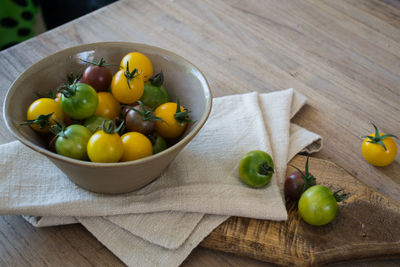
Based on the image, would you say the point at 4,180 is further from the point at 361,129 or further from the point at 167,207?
the point at 361,129

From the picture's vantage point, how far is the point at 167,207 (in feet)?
2.70

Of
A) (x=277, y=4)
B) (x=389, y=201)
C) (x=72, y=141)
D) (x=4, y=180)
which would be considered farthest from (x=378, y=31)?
(x=4, y=180)

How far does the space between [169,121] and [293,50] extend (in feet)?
2.24

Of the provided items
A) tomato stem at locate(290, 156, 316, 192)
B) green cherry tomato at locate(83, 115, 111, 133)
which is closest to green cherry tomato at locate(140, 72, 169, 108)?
green cherry tomato at locate(83, 115, 111, 133)

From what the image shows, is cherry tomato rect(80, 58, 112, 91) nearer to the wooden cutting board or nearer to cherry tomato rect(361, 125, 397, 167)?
the wooden cutting board

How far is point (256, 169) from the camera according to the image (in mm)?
867

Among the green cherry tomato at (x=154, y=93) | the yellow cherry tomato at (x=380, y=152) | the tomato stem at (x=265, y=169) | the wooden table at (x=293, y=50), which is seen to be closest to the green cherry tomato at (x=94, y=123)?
the green cherry tomato at (x=154, y=93)

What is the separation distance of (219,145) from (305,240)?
295mm

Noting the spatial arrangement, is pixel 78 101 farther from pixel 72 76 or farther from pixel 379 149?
pixel 379 149

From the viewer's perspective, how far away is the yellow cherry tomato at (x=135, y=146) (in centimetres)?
75

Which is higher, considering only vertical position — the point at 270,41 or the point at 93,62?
the point at 93,62

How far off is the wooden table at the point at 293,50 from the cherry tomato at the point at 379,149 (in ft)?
0.07

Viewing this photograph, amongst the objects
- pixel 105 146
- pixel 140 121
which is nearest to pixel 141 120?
pixel 140 121

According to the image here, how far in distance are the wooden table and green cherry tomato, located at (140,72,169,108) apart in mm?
299
